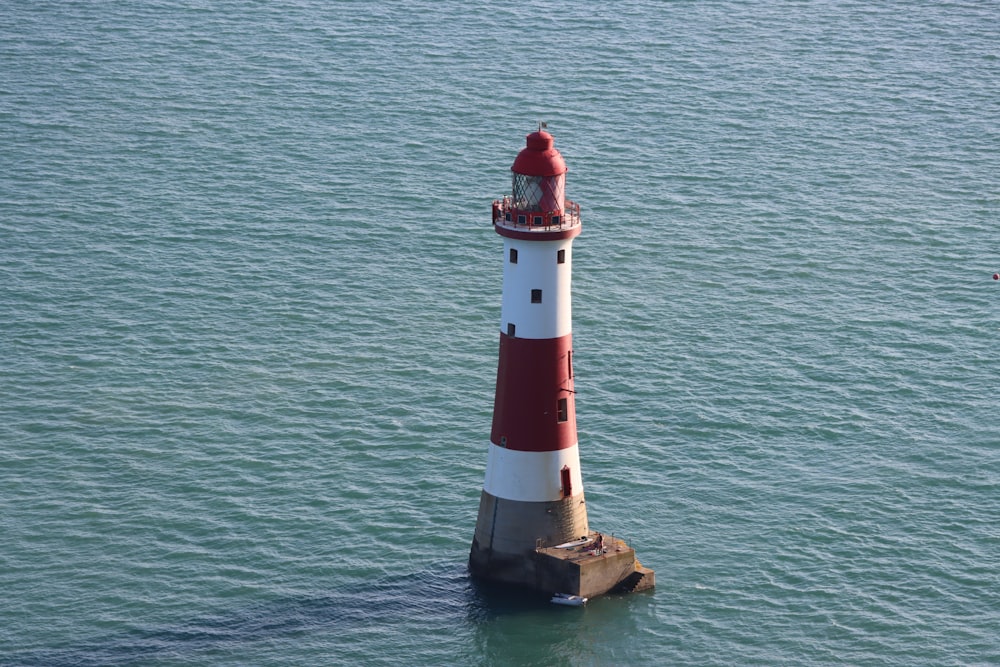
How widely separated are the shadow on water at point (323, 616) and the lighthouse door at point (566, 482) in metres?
4.03

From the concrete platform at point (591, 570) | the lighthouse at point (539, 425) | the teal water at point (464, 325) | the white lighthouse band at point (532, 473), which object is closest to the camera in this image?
the lighthouse at point (539, 425)

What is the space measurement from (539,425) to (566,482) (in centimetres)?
261

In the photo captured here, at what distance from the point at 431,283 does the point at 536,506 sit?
3510 centimetres

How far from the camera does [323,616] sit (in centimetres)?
8106

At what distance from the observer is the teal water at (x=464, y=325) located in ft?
270

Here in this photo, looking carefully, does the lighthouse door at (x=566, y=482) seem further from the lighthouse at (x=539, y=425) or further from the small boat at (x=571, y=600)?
the small boat at (x=571, y=600)

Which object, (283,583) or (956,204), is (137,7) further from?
(283,583)

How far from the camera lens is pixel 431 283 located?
379 feet

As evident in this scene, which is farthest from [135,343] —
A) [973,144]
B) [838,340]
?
[973,144]

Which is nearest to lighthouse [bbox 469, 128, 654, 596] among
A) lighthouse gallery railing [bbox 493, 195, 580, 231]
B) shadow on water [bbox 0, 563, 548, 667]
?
lighthouse gallery railing [bbox 493, 195, 580, 231]

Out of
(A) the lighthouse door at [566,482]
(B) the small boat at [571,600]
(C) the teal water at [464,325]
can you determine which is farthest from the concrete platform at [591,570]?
(A) the lighthouse door at [566,482]

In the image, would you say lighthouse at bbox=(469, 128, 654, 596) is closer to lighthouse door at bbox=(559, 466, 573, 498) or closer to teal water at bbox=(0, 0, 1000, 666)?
lighthouse door at bbox=(559, 466, 573, 498)

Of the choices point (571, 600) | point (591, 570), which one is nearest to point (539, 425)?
point (591, 570)

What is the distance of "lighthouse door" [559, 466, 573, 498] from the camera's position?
8175cm
